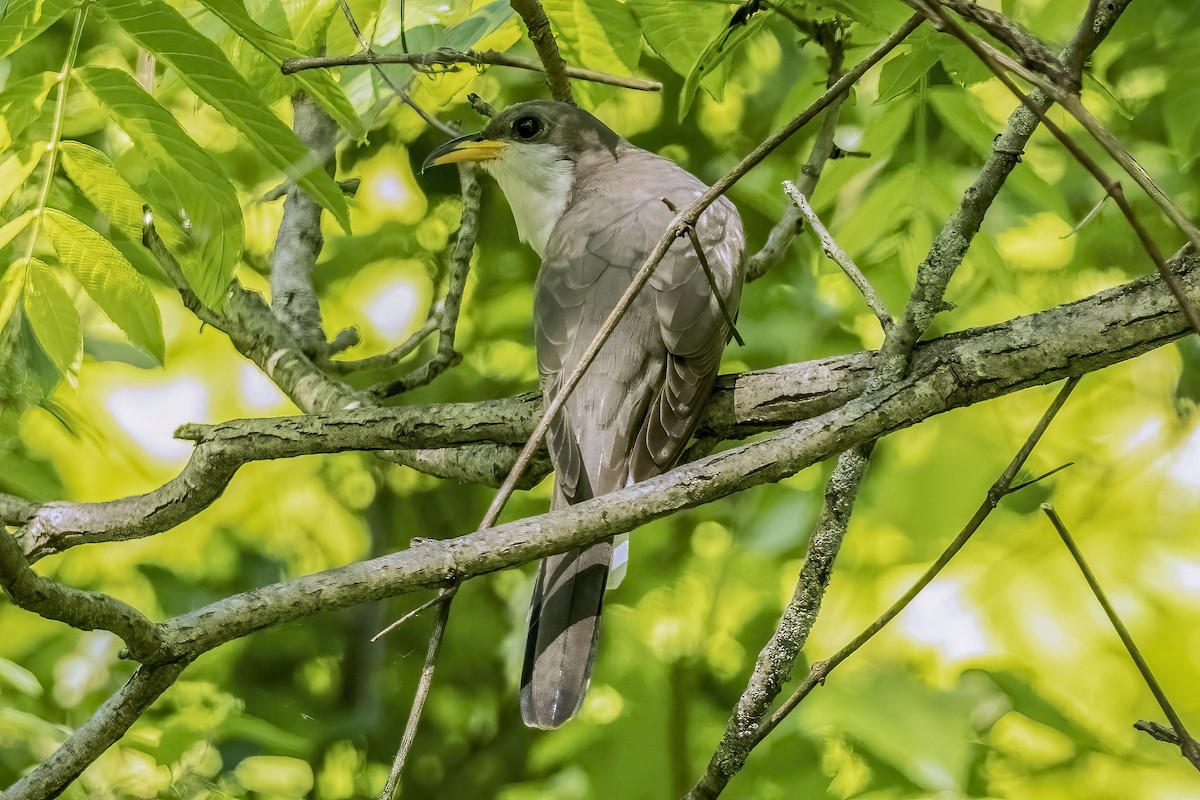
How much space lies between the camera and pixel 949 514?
308 cm

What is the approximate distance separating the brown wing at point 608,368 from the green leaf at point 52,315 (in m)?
1.01

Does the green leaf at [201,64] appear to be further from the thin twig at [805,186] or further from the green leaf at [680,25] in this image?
the thin twig at [805,186]

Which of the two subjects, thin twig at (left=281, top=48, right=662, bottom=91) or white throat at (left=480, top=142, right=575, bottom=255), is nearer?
thin twig at (left=281, top=48, right=662, bottom=91)

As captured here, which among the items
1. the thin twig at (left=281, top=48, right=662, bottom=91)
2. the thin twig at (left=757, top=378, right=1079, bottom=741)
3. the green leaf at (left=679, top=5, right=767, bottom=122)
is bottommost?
the thin twig at (left=757, top=378, right=1079, bottom=741)

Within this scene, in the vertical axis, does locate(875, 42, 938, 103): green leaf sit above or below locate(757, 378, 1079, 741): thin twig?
above

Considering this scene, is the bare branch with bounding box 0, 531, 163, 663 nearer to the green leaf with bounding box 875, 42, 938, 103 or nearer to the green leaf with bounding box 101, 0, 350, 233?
the green leaf with bounding box 101, 0, 350, 233

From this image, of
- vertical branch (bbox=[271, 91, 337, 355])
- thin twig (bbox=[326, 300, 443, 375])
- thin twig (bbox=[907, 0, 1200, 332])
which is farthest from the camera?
vertical branch (bbox=[271, 91, 337, 355])

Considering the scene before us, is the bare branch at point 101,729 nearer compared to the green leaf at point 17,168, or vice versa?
the bare branch at point 101,729

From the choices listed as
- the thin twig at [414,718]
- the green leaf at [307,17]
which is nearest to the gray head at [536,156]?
the green leaf at [307,17]

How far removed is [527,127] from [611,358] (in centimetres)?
115

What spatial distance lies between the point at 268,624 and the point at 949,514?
216 centimetres

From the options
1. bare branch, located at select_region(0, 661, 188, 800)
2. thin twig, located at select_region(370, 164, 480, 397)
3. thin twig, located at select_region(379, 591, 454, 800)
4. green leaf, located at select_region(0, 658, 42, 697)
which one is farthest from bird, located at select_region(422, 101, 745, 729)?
green leaf, located at select_region(0, 658, 42, 697)

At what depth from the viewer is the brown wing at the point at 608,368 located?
7.79ft

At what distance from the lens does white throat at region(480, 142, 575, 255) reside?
11.4ft
